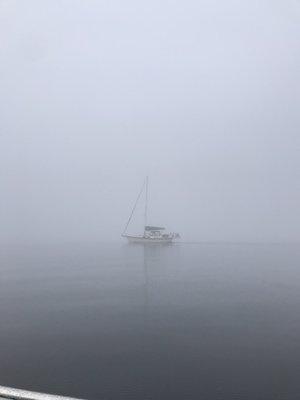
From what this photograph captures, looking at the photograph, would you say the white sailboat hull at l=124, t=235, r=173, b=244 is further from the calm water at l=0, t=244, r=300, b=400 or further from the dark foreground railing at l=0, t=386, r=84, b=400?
the dark foreground railing at l=0, t=386, r=84, b=400

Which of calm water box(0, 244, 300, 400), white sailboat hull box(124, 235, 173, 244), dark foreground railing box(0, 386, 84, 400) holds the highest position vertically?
white sailboat hull box(124, 235, 173, 244)

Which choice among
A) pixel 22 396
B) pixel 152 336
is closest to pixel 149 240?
pixel 152 336

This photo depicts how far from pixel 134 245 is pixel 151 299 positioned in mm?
119490

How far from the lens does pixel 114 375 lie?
36.6 meters

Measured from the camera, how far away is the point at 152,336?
4816cm

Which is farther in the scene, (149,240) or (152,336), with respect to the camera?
(149,240)

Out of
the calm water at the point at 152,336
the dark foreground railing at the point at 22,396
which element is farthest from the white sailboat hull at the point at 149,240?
the dark foreground railing at the point at 22,396

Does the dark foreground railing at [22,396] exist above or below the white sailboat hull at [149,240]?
below

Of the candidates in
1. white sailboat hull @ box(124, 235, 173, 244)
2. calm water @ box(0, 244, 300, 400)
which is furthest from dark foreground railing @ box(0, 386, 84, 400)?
white sailboat hull @ box(124, 235, 173, 244)

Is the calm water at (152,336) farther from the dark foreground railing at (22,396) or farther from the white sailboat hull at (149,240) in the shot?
the white sailboat hull at (149,240)

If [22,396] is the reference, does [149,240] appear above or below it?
above

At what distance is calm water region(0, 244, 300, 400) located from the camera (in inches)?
1372

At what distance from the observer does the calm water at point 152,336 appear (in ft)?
114

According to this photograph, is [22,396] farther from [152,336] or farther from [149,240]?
[149,240]
